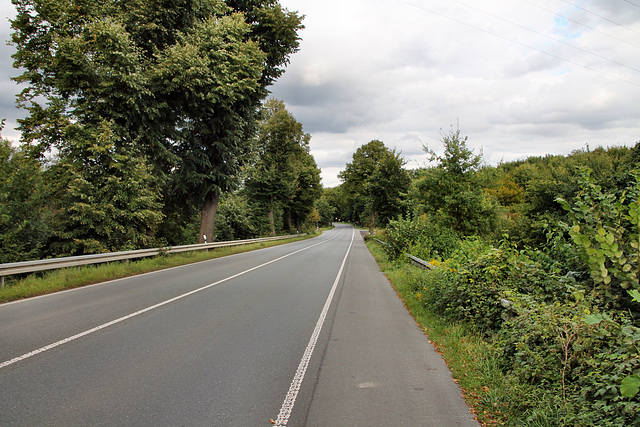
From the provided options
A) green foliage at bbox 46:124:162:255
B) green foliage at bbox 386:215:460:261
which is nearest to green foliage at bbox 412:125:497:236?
green foliage at bbox 386:215:460:261

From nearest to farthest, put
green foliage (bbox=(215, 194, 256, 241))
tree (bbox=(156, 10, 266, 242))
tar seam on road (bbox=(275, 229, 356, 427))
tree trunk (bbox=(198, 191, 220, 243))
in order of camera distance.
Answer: tar seam on road (bbox=(275, 229, 356, 427)), tree (bbox=(156, 10, 266, 242)), tree trunk (bbox=(198, 191, 220, 243)), green foliage (bbox=(215, 194, 256, 241))

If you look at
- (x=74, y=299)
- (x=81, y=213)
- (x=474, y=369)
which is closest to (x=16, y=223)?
(x=81, y=213)

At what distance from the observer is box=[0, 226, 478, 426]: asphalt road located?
127 inches

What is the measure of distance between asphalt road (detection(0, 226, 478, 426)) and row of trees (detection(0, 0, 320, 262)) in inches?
244

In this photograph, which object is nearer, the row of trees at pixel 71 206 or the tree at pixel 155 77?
the row of trees at pixel 71 206

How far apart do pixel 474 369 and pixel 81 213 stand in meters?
14.1

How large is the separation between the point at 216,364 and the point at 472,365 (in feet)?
10.7

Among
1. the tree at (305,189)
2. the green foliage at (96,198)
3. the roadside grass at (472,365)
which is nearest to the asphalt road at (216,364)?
the roadside grass at (472,365)

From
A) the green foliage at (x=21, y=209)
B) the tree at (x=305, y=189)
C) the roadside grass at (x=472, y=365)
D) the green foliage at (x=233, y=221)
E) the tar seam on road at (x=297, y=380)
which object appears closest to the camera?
the tar seam on road at (x=297, y=380)

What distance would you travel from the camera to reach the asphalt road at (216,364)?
10.6ft

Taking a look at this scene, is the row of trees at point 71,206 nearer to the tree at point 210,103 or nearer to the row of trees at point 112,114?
the row of trees at point 112,114

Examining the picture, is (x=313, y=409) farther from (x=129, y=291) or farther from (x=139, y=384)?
(x=129, y=291)

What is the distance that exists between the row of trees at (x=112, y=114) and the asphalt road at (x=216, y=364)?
20.4 ft

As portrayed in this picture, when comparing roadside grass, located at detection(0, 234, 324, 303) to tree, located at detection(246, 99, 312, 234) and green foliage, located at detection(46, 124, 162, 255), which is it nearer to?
green foliage, located at detection(46, 124, 162, 255)
